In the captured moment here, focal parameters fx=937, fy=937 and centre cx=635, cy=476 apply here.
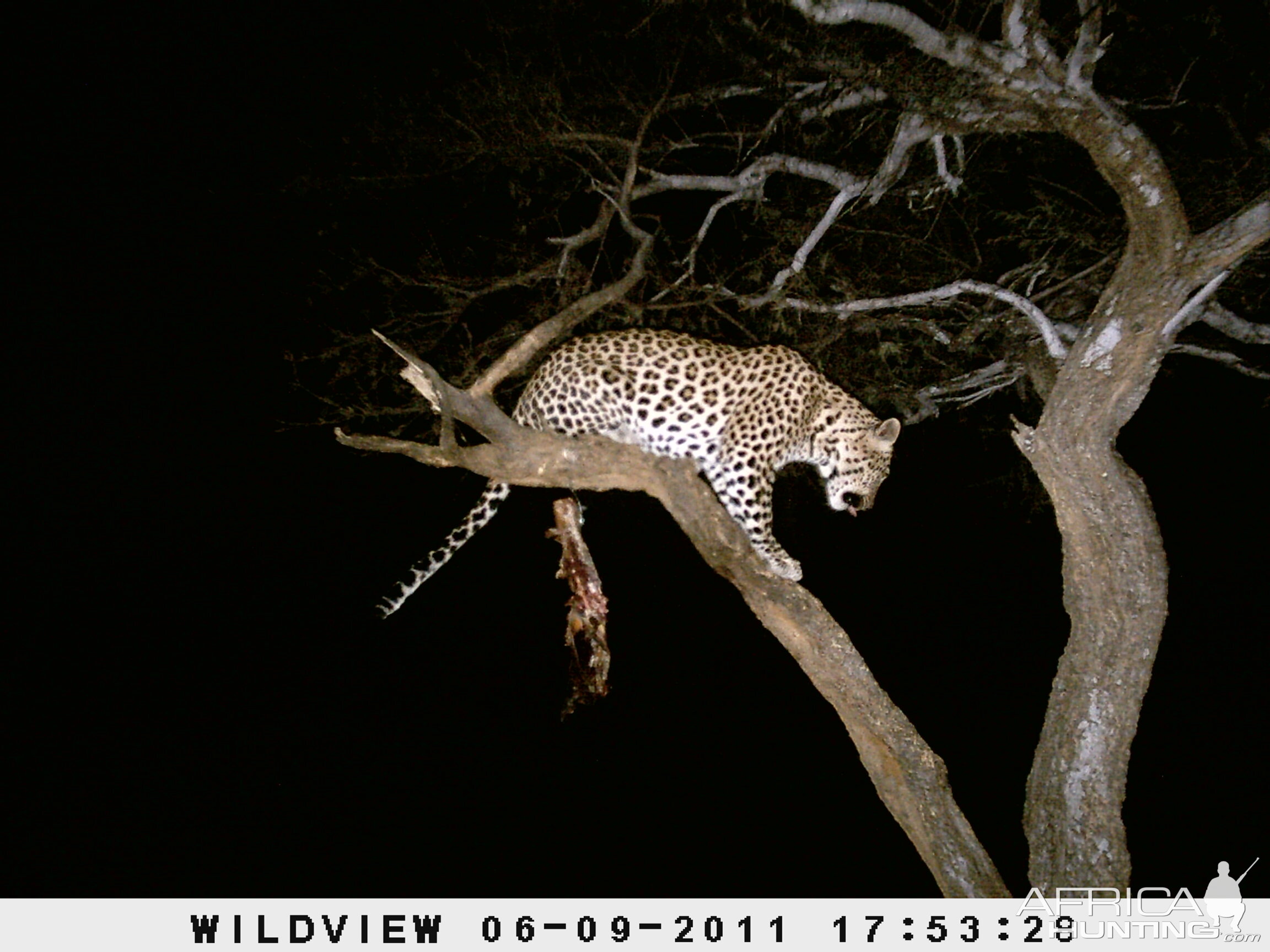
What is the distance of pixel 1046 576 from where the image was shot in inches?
567

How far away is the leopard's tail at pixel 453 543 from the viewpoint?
5059 millimetres

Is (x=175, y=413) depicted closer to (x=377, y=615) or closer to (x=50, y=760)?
(x=50, y=760)

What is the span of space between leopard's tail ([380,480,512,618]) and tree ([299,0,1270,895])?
3.50ft

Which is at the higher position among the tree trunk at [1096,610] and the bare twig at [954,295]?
the bare twig at [954,295]

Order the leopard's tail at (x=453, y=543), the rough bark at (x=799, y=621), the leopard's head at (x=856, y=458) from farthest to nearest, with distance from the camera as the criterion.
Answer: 1. the leopard's head at (x=856, y=458)
2. the leopard's tail at (x=453, y=543)
3. the rough bark at (x=799, y=621)

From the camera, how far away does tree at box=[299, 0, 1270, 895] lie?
13.4 feet

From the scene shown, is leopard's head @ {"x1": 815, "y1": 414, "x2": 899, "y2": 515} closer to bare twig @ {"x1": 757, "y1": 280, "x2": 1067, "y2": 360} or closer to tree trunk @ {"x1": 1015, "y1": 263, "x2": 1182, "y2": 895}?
bare twig @ {"x1": 757, "y1": 280, "x2": 1067, "y2": 360}

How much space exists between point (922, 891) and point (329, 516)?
7.79 m

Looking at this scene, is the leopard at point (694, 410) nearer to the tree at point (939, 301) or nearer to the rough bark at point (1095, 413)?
the tree at point (939, 301)
